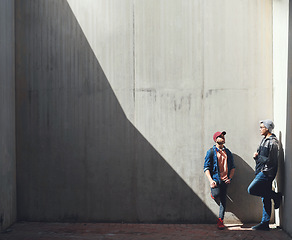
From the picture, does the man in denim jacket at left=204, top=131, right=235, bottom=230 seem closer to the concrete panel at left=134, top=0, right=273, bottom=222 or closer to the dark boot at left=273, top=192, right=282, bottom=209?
the concrete panel at left=134, top=0, right=273, bottom=222

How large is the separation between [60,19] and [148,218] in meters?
4.67

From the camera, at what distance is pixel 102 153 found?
7465 millimetres

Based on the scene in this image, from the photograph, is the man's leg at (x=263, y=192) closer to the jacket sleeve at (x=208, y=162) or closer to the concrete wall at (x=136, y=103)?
the concrete wall at (x=136, y=103)

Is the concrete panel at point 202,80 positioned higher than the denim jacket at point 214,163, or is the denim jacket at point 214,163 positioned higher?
the concrete panel at point 202,80

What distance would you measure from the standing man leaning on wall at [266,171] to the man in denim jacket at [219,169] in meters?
0.49

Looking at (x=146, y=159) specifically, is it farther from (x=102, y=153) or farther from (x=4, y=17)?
(x=4, y=17)

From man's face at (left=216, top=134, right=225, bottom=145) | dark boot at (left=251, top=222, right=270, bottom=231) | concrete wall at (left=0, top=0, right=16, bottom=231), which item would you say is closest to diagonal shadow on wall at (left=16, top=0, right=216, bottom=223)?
concrete wall at (left=0, top=0, right=16, bottom=231)

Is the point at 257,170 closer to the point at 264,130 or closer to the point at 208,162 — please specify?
the point at 264,130

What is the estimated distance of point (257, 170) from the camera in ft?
22.0

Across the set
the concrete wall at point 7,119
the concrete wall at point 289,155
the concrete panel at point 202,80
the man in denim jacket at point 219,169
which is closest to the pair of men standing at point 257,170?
the man in denim jacket at point 219,169

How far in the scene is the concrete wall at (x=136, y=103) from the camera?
23.6 ft

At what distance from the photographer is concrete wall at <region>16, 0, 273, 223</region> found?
23.6 feet

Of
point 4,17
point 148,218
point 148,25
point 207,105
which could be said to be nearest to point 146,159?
point 148,218

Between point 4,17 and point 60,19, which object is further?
point 60,19
